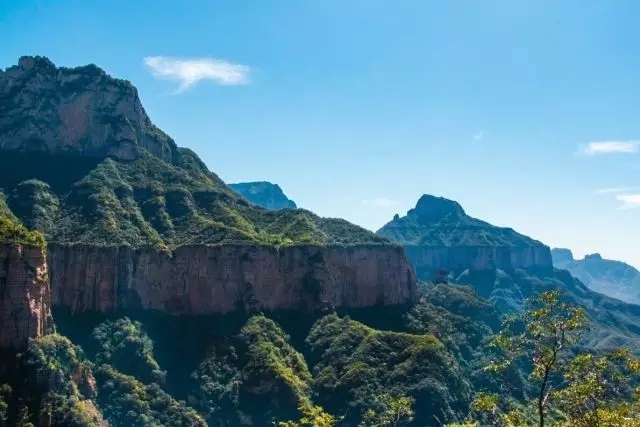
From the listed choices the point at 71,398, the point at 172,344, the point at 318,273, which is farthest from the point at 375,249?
the point at 71,398

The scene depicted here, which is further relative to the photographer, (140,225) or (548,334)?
(140,225)

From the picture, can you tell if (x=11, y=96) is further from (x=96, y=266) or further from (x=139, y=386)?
(x=139, y=386)

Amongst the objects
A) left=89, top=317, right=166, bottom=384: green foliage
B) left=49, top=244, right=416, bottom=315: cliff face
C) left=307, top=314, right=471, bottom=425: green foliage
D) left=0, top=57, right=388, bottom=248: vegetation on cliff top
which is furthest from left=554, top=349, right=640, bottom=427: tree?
left=0, top=57, right=388, bottom=248: vegetation on cliff top

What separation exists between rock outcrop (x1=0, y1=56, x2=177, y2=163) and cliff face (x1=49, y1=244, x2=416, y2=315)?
39254 mm

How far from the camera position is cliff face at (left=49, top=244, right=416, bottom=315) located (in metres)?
104

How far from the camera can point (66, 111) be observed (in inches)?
5369

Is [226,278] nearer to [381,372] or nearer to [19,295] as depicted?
[381,372]

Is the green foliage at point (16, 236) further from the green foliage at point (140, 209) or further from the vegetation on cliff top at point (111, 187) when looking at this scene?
the vegetation on cliff top at point (111, 187)

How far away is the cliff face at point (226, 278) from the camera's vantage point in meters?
104

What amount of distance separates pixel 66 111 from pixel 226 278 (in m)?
54.5

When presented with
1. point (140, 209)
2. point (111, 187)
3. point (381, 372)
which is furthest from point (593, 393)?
point (111, 187)

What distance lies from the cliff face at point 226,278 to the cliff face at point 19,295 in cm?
3021

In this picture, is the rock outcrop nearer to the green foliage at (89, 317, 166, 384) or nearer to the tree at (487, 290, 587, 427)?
the green foliage at (89, 317, 166, 384)

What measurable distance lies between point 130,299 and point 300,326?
3142 cm
